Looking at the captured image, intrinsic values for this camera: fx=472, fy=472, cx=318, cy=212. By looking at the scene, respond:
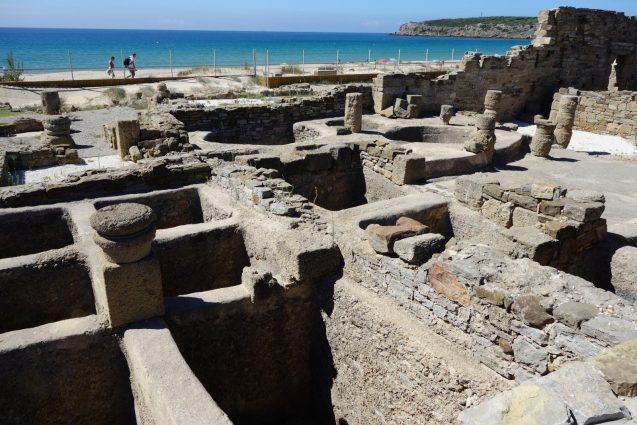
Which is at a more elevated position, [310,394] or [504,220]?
[504,220]

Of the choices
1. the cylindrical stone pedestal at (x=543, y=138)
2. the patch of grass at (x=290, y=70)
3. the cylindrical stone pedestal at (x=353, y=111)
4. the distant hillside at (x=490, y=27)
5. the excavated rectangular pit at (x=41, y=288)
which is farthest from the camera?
the distant hillside at (x=490, y=27)

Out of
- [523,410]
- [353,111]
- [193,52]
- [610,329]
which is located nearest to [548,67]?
[353,111]

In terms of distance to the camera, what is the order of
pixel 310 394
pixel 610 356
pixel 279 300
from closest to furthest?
1. pixel 610 356
2. pixel 279 300
3. pixel 310 394

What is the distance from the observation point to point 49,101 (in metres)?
19.7

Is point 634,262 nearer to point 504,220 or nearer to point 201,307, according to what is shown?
point 504,220

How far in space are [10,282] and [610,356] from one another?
6.64m

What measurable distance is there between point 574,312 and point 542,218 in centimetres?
356

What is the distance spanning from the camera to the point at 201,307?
5.75 m

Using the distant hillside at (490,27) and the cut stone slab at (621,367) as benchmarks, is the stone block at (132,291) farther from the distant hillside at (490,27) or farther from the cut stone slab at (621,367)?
the distant hillside at (490,27)

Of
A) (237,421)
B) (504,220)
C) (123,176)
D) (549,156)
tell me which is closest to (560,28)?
(549,156)

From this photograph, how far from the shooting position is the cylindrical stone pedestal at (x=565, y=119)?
52.5ft

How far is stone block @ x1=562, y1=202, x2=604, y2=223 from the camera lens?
22.9 feet

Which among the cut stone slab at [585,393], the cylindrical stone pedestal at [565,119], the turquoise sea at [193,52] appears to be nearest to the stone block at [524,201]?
the cut stone slab at [585,393]

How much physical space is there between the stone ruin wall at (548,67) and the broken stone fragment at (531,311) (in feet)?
52.9
